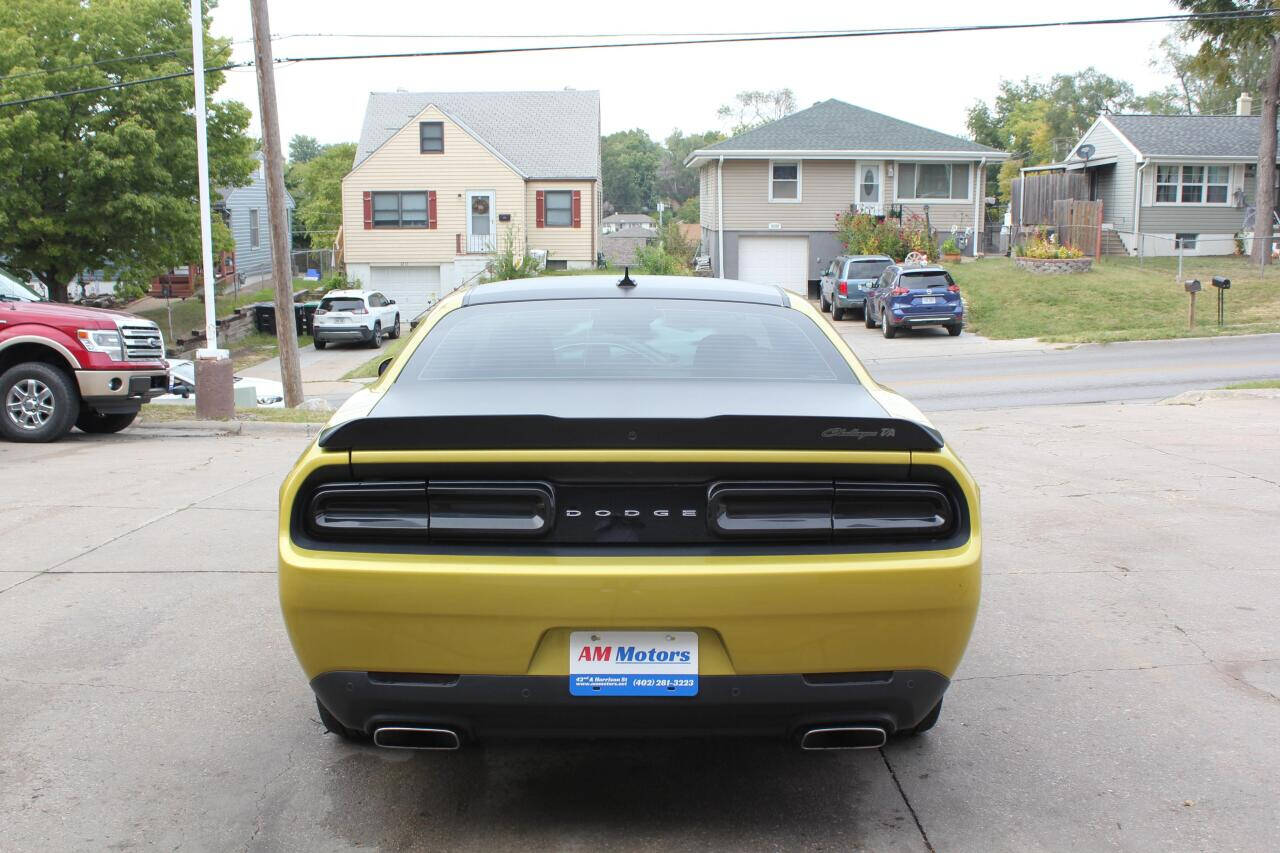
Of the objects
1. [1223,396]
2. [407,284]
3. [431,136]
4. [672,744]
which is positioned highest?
[431,136]

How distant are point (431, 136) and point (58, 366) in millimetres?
35702

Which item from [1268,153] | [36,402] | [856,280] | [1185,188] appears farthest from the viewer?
[1185,188]

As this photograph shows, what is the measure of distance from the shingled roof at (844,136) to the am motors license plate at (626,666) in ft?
129

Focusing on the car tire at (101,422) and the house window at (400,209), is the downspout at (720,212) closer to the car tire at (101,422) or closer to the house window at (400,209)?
the house window at (400,209)

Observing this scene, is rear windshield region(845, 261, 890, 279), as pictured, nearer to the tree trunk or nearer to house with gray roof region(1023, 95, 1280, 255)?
the tree trunk

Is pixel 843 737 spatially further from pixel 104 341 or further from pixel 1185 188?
pixel 1185 188

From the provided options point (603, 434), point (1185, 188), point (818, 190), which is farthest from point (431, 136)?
point (603, 434)

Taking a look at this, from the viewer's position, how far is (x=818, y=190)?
4253 cm

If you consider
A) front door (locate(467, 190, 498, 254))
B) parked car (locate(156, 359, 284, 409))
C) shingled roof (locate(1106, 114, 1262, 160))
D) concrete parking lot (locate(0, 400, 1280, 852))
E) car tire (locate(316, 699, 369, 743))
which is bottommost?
parked car (locate(156, 359, 284, 409))

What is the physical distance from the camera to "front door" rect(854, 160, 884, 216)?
42375 mm

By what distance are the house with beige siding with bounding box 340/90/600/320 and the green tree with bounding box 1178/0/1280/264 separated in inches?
891

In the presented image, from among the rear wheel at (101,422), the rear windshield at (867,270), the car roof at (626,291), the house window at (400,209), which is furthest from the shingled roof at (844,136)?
the car roof at (626,291)

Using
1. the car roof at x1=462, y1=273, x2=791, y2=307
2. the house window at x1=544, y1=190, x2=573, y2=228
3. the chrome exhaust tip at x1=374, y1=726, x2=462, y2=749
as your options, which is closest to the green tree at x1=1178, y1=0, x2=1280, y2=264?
the house window at x1=544, y1=190, x2=573, y2=228

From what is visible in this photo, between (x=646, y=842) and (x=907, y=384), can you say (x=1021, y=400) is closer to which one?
(x=907, y=384)
